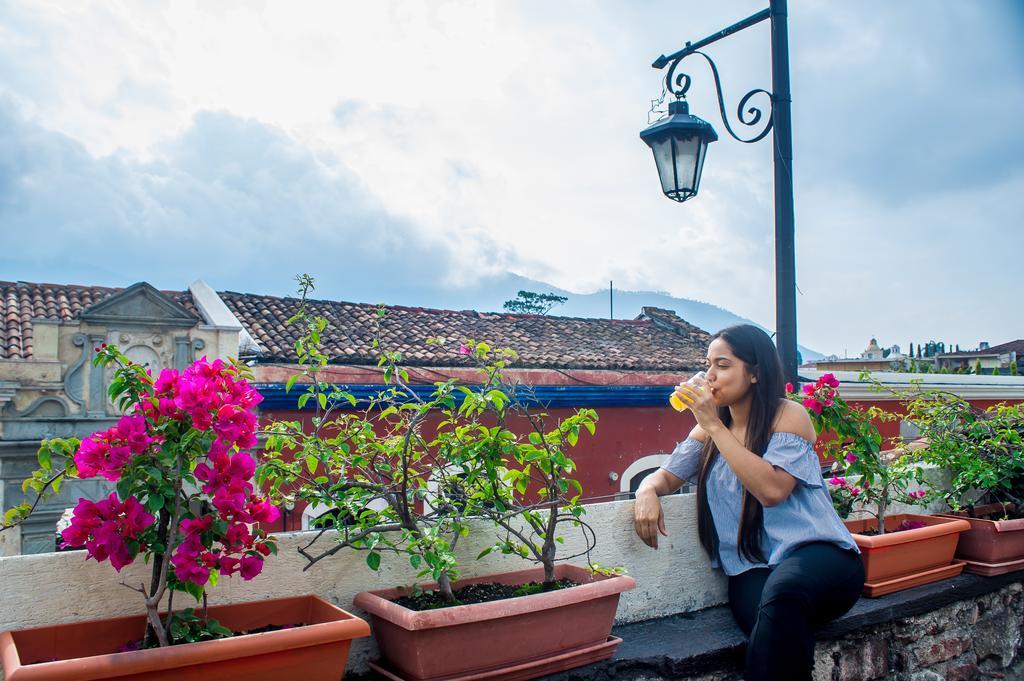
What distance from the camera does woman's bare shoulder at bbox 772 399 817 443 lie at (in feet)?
8.93

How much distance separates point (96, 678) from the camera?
5.12 ft

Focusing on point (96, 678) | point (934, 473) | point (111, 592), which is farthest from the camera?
point (934, 473)

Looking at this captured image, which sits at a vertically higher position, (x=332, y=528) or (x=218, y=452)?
(x=218, y=452)

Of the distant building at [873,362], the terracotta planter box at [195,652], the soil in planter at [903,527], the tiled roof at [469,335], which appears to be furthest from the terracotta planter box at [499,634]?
the distant building at [873,362]

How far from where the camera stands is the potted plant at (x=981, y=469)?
359 centimetres

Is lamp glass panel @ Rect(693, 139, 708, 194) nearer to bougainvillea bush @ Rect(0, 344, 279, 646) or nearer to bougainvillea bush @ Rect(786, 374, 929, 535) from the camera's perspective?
bougainvillea bush @ Rect(786, 374, 929, 535)

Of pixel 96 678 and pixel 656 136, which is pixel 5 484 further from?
pixel 96 678

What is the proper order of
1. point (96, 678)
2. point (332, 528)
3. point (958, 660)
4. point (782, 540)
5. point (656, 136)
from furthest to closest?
point (656, 136) → point (958, 660) → point (782, 540) → point (332, 528) → point (96, 678)

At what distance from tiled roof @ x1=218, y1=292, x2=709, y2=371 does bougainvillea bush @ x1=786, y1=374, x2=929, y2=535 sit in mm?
8703

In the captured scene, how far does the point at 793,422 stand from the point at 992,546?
151 centimetres

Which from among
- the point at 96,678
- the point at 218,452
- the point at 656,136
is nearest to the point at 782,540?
the point at 218,452

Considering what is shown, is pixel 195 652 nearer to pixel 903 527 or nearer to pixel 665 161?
pixel 903 527

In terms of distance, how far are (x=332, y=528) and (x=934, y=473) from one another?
3.17 metres

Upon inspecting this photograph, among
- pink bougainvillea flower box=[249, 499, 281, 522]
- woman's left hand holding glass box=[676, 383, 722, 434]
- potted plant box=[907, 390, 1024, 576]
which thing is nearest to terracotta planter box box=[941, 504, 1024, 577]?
potted plant box=[907, 390, 1024, 576]
